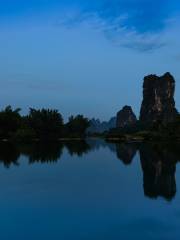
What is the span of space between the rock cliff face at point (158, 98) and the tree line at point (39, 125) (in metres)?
24.5

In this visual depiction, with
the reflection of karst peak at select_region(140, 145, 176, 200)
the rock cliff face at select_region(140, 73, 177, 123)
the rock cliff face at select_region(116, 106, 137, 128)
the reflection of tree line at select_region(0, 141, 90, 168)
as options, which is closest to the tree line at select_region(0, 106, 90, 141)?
the reflection of tree line at select_region(0, 141, 90, 168)

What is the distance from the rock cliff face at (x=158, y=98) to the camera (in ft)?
305

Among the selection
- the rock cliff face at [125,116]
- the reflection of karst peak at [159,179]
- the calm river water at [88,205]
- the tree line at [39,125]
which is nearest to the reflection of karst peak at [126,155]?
the reflection of karst peak at [159,179]

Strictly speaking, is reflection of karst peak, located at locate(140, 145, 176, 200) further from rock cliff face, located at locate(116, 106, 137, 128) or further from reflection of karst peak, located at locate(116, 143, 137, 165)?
rock cliff face, located at locate(116, 106, 137, 128)

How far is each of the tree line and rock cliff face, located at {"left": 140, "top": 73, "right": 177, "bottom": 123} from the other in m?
24.5

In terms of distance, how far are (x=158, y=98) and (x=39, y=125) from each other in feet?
135

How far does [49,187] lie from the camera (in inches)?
527

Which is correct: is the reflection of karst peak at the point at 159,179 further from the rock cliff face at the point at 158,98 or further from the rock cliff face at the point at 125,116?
the rock cliff face at the point at 125,116

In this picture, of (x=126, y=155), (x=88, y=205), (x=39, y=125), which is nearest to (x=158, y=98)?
(x=39, y=125)

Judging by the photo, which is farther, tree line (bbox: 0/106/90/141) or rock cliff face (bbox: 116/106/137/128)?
rock cliff face (bbox: 116/106/137/128)

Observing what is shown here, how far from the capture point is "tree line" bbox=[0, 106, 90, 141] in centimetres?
5405

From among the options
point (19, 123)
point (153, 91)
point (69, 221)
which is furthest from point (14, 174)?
point (153, 91)

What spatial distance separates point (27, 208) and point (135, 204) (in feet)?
8.70

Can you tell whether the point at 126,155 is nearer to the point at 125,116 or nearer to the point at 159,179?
the point at 159,179
